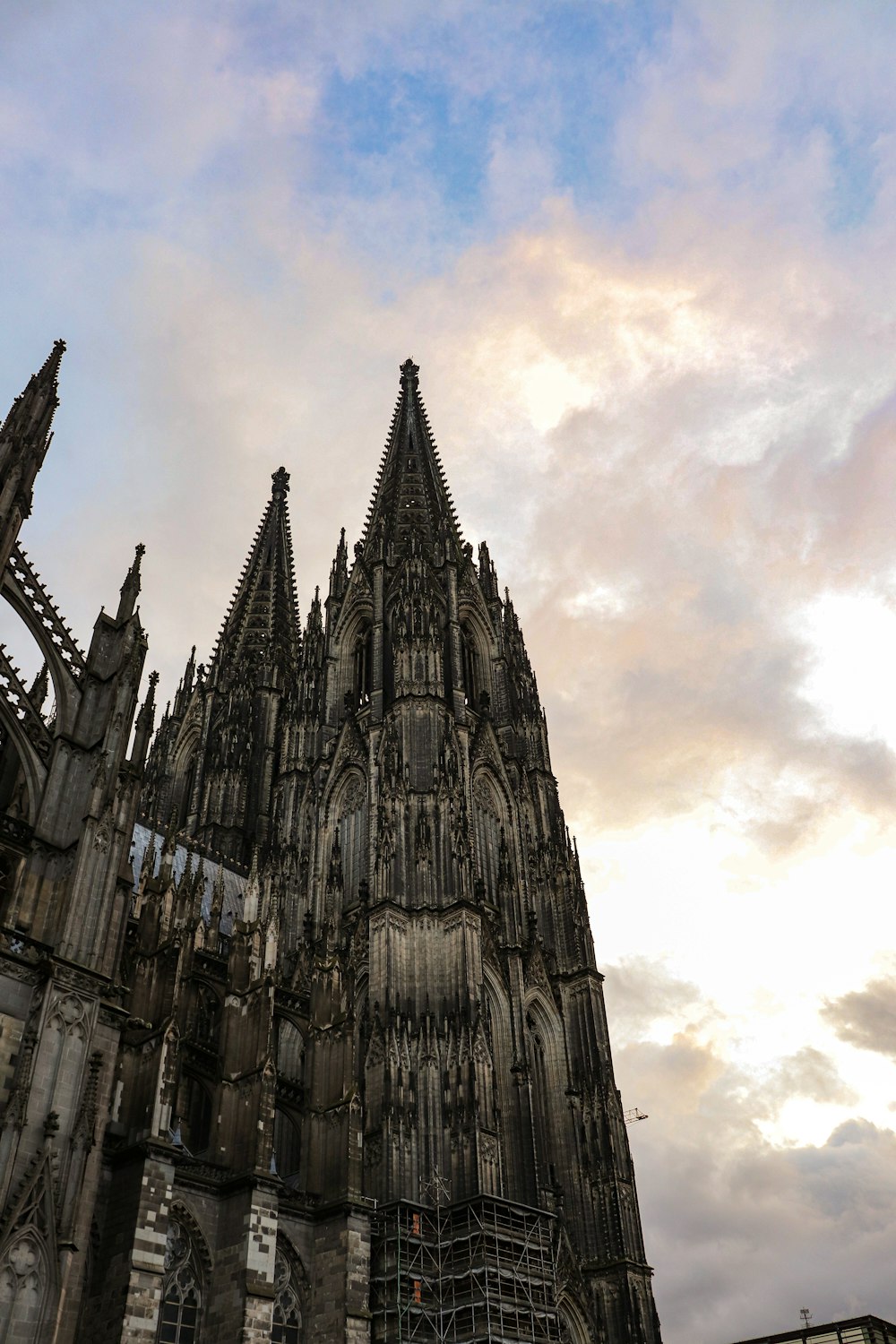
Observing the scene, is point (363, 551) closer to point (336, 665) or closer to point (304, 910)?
point (336, 665)

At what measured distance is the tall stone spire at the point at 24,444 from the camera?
2756 cm

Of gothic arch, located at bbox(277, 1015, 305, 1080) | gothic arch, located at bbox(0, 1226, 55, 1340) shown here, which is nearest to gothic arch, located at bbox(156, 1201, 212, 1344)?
gothic arch, located at bbox(0, 1226, 55, 1340)

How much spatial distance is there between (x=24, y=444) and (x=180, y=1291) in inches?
873

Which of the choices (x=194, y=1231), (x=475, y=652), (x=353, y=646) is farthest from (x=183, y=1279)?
(x=475, y=652)

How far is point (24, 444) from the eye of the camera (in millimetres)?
29797

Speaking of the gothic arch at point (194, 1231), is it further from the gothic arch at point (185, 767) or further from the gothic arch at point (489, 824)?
the gothic arch at point (185, 767)

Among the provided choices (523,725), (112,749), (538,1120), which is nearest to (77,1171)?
(112,749)

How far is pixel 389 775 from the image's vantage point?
42844 millimetres

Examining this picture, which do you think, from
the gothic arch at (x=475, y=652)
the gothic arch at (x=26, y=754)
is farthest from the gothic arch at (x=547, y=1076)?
the gothic arch at (x=26, y=754)

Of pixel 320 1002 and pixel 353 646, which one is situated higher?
pixel 353 646

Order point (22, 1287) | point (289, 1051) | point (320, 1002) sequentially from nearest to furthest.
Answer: point (22, 1287) < point (320, 1002) < point (289, 1051)

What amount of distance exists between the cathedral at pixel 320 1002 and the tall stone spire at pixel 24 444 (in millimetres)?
91

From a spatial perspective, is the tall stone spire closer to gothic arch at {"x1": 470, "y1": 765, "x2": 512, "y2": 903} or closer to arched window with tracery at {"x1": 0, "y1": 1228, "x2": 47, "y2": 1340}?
arched window with tracery at {"x1": 0, "y1": 1228, "x2": 47, "y2": 1340}

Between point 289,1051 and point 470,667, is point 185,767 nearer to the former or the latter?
point 470,667
